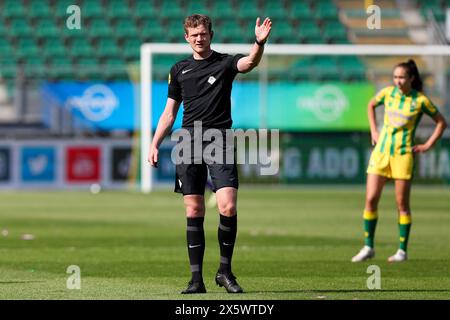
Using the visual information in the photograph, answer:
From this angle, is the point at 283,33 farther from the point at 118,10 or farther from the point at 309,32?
the point at 118,10

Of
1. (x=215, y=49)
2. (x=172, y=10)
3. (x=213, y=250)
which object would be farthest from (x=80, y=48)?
(x=213, y=250)

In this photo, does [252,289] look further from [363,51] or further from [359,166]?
[359,166]

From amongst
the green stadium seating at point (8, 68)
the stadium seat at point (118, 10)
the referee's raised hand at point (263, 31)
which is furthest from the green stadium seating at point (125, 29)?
the referee's raised hand at point (263, 31)

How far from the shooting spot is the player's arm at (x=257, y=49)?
7965 millimetres

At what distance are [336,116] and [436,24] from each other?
4.34 metres

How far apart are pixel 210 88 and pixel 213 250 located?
475 centimetres

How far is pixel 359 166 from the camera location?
3011 centimetres

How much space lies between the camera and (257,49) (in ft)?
26.5

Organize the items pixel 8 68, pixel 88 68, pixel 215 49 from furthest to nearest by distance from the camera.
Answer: pixel 88 68 → pixel 8 68 → pixel 215 49

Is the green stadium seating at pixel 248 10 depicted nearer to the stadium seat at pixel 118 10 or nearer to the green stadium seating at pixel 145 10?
the green stadium seating at pixel 145 10

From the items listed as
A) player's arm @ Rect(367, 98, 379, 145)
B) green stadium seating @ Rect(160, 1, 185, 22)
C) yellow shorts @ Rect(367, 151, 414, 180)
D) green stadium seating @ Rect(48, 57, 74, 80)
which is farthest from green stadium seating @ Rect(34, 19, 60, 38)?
yellow shorts @ Rect(367, 151, 414, 180)
